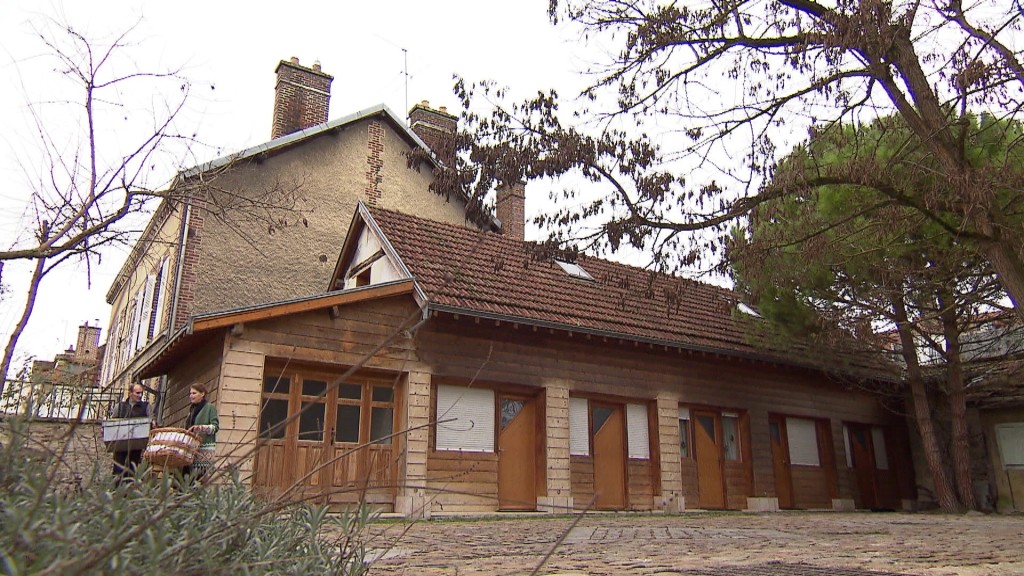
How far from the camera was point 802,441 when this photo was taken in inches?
724

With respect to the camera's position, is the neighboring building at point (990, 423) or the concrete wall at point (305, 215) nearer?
the concrete wall at point (305, 215)

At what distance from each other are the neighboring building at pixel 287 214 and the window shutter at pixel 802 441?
929cm

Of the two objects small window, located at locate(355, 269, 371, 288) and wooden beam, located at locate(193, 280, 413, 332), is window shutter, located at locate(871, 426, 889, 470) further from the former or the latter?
wooden beam, located at locate(193, 280, 413, 332)

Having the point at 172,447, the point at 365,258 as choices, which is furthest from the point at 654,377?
the point at 172,447

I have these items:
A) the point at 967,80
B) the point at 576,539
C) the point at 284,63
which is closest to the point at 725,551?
the point at 576,539

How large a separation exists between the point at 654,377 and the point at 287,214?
8156 millimetres

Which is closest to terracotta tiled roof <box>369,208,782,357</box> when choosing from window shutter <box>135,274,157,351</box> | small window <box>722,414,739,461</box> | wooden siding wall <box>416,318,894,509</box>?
wooden siding wall <box>416,318,894,509</box>

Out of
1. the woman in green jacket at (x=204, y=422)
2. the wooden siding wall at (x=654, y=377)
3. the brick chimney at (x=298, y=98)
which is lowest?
the woman in green jacket at (x=204, y=422)

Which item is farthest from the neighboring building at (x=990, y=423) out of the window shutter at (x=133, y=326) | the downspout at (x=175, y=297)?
the window shutter at (x=133, y=326)

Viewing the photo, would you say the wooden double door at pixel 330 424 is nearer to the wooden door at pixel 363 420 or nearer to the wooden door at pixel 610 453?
the wooden door at pixel 363 420

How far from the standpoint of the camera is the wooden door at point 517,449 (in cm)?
1373

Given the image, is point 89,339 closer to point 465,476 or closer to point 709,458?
point 465,476


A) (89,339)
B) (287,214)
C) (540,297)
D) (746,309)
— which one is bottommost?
(540,297)

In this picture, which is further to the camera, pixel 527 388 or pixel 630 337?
pixel 630 337
